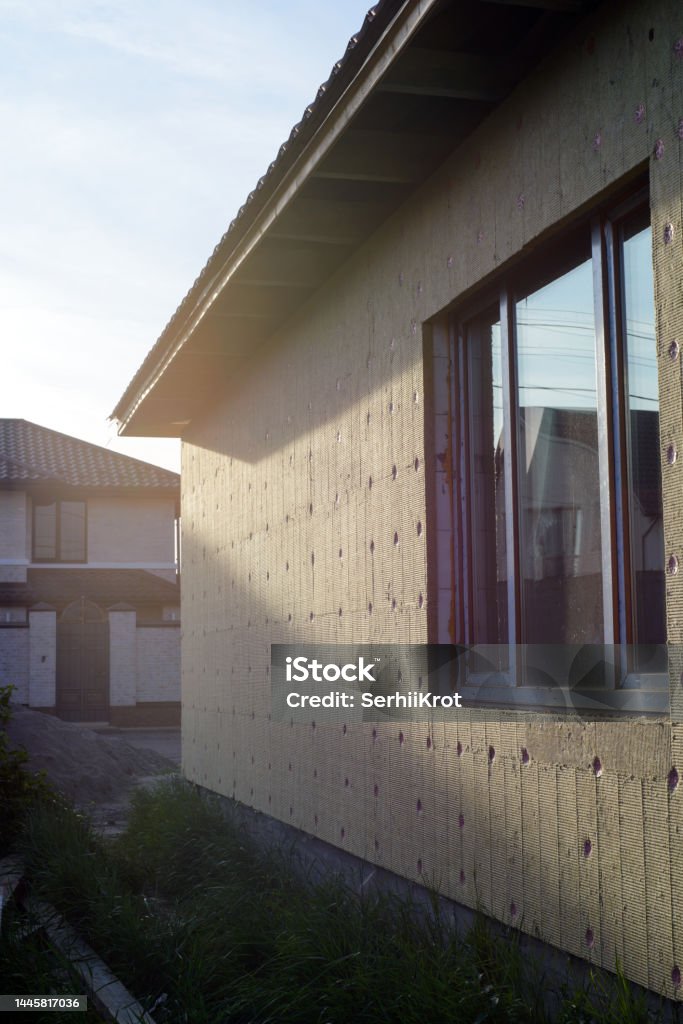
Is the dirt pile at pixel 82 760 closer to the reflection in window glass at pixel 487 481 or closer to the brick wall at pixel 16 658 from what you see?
the reflection in window glass at pixel 487 481

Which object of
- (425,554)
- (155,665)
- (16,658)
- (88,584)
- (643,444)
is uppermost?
(88,584)

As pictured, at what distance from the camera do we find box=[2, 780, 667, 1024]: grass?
3.83 meters

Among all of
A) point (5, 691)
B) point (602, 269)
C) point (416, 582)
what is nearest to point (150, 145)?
point (416, 582)

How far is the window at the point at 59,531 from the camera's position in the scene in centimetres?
3070

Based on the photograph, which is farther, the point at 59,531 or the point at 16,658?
the point at 59,531

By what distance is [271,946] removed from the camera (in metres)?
5.15

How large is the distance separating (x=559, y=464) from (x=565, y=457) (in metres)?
0.06

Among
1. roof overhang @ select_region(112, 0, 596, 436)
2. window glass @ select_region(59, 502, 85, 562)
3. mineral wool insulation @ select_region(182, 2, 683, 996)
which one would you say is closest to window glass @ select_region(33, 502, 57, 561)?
window glass @ select_region(59, 502, 85, 562)

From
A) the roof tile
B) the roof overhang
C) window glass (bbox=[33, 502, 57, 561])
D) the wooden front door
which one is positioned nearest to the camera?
the roof overhang

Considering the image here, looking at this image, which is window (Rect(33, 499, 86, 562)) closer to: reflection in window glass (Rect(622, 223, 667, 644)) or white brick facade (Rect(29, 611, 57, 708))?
white brick facade (Rect(29, 611, 57, 708))

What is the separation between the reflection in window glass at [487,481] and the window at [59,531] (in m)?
26.6

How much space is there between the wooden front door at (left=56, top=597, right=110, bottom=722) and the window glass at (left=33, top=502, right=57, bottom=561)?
248 centimetres

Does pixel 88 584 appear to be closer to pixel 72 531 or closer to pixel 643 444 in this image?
pixel 72 531

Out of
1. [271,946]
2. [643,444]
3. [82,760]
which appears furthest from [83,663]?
[643,444]
